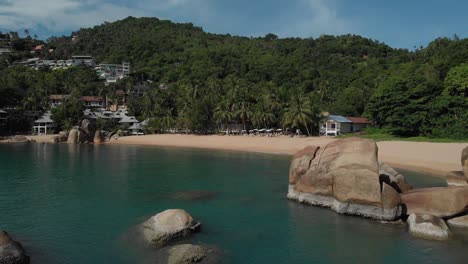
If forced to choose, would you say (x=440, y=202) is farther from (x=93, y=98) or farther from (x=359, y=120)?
(x=93, y=98)

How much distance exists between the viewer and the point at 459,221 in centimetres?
1681

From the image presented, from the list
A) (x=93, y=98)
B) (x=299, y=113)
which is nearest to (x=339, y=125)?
(x=299, y=113)

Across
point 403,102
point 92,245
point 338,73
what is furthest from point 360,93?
point 92,245

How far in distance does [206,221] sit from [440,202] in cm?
1057

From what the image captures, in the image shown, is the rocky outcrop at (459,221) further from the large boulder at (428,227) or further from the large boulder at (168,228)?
the large boulder at (168,228)

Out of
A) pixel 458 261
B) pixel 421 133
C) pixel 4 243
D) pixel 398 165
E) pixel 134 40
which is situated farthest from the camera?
pixel 134 40

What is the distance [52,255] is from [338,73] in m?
112

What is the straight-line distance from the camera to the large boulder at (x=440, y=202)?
55.3 ft

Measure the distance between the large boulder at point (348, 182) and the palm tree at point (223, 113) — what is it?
54.0 meters

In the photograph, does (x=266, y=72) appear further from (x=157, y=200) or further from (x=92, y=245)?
(x=92, y=245)

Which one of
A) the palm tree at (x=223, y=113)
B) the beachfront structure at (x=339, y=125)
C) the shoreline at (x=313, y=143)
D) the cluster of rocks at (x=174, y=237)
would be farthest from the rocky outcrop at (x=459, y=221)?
the palm tree at (x=223, y=113)

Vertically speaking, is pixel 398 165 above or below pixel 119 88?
below

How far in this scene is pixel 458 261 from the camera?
13.1m

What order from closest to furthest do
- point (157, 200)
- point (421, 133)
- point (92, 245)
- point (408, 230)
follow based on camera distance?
point (92, 245), point (408, 230), point (157, 200), point (421, 133)
